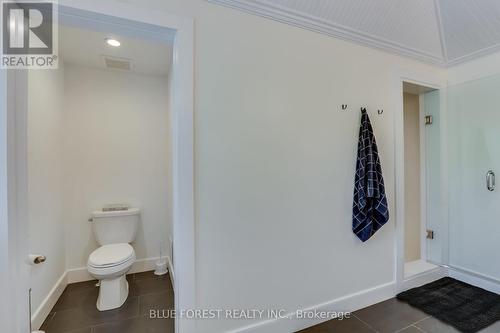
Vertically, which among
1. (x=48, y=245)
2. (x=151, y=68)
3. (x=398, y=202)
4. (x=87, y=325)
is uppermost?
(x=151, y=68)

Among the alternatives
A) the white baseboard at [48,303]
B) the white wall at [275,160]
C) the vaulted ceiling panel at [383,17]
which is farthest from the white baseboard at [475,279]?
the white baseboard at [48,303]

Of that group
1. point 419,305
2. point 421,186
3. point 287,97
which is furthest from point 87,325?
point 421,186

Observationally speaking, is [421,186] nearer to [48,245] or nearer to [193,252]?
[193,252]

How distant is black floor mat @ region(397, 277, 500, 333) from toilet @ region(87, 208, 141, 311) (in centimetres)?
255

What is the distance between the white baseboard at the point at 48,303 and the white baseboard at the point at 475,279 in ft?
12.7

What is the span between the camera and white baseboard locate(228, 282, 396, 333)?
5.40 feet

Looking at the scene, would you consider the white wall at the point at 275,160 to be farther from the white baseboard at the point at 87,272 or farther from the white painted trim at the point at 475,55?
the white baseboard at the point at 87,272

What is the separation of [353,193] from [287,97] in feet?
3.28

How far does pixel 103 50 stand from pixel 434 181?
3.70 metres

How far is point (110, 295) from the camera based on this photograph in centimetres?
208

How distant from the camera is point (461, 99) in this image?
2.46 metres

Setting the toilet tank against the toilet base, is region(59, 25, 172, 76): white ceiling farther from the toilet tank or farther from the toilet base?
the toilet base

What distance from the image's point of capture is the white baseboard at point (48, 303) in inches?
69.8

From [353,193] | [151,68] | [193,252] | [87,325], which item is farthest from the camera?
[151,68]
